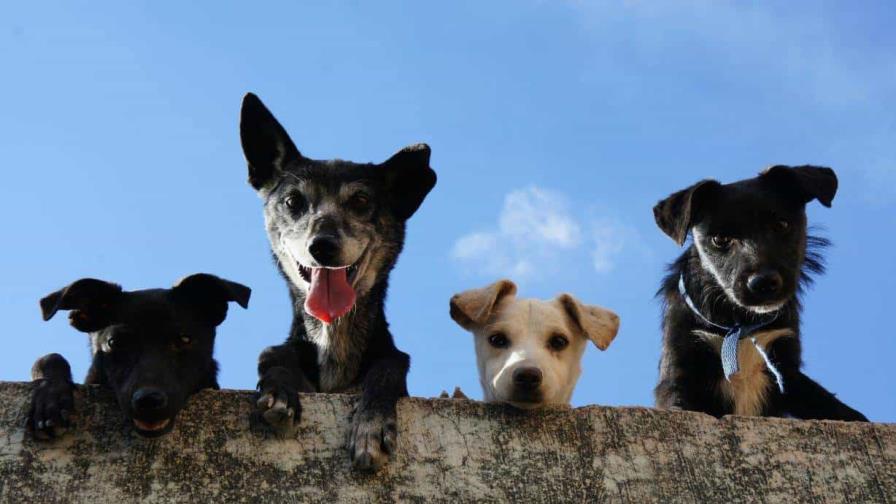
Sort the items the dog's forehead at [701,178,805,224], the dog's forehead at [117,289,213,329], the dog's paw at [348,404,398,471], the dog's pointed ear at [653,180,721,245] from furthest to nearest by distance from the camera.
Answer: the dog's pointed ear at [653,180,721,245] → the dog's forehead at [701,178,805,224] → the dog's forehead at [117,289,213,329] → the dog's paw at [348,404,398,471]

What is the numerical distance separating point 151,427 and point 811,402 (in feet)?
12.5

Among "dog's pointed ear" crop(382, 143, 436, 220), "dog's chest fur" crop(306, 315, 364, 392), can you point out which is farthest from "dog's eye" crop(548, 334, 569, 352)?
"dog's pointed ear" crop(382, 143, 436, 220)

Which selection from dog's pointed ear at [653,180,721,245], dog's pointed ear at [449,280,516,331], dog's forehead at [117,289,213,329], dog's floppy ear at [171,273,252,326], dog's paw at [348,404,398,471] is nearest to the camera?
dog's paw at [348,404,398,471]

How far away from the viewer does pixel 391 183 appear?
691 centimetres

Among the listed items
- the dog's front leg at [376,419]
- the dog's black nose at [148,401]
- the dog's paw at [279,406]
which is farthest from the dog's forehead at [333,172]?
the dog's black nose at [148,401]

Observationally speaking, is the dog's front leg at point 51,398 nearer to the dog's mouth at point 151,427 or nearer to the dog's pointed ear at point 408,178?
Result: the dog's mouth at point 151,427

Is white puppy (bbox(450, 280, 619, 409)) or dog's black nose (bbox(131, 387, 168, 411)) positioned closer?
dog's black nose (bbox(131, 387, 168, 411))

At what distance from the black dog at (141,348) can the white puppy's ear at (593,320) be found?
2.02 m

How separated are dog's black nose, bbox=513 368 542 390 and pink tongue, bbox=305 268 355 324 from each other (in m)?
1.22

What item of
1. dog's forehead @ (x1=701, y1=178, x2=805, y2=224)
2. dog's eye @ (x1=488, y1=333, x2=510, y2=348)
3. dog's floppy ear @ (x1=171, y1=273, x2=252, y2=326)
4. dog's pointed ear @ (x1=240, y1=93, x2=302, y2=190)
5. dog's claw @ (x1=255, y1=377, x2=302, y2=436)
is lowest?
dog's claw @ (x1=255, y1=377, x2=302, y2=436)

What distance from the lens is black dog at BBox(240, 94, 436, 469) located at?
6.07m

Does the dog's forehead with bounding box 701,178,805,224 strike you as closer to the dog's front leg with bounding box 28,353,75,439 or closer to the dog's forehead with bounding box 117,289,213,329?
the dog's forehead with bounding box 117,289,213,329

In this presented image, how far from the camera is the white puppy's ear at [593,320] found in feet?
20.8

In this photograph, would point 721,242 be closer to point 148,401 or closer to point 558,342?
point 558,342
